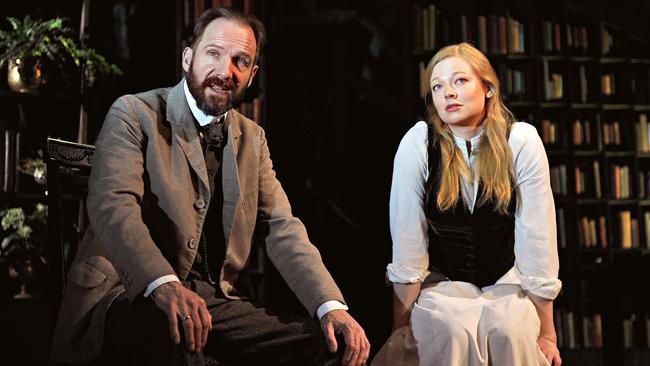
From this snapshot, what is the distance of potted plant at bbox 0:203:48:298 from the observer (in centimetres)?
397

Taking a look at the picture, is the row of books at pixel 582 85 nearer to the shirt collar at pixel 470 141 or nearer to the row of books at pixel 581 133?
the row of books at pixel 581 133

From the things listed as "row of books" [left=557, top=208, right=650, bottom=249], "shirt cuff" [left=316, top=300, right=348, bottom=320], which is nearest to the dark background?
"row of books" [left=557, top=208, right=650, bottom=249]

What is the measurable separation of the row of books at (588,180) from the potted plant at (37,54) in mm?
3615

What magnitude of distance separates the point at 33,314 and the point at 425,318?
232 centimetres

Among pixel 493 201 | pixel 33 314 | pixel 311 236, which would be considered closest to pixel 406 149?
pixel 493 201

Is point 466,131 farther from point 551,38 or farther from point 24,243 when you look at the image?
point 551,38

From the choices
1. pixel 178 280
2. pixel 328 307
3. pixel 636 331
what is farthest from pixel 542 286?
pixel 636 331

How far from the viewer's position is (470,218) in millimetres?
2203

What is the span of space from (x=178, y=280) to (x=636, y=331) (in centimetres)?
505

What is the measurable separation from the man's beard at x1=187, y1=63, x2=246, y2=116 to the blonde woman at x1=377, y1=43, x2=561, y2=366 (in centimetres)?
63

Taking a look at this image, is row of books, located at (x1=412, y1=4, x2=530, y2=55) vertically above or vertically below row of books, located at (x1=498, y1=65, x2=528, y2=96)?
above

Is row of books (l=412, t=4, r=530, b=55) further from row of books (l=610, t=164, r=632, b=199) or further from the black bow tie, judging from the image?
the black bow tie

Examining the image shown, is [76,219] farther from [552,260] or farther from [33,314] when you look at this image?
[552,260]

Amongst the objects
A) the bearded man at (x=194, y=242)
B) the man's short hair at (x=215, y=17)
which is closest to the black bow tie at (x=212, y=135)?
the bearded man at (x=194, y=242)
